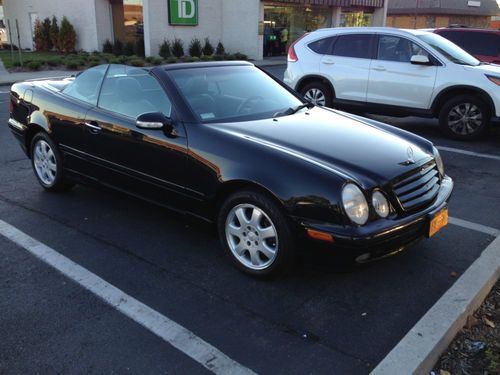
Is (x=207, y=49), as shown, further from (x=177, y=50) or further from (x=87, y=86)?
(x=87, y=86)

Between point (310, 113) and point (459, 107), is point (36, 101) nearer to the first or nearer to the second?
point (310, 113)

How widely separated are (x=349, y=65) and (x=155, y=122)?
5.93 m

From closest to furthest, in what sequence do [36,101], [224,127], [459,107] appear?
[224,127] < [36,101] < [459,107]

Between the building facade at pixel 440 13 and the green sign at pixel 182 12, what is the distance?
1118 inches

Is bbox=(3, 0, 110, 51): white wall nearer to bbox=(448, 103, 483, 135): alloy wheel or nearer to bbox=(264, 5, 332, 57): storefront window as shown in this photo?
bbox=(264, 5, 332, 57): storefront window

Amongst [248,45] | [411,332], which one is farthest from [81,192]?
[248,45]

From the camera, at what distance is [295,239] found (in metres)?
3.29

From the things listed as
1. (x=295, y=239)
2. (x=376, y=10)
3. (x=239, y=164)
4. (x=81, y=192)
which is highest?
(x=376, y=10)

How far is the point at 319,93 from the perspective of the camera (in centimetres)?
942

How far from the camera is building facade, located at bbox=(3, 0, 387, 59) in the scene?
23297 millimetres

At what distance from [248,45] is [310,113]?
2158cm

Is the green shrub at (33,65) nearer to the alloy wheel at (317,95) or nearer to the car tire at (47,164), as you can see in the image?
the alloy wheel at (317,95)

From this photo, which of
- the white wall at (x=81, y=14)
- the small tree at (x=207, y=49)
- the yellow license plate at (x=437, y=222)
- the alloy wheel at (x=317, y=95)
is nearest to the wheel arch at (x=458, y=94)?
the alloy wheel at (x=317, y=95)

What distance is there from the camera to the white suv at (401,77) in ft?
26.0
